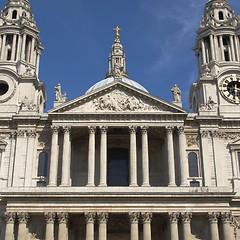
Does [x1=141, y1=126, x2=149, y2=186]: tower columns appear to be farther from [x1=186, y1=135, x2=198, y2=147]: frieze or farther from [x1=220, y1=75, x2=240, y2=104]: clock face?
[x1=220, y1=75, x2=240, y2=104]: clock face

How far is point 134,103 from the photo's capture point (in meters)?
41.1

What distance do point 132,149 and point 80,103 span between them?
5.88 m

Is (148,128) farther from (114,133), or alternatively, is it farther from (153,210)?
(153,210)

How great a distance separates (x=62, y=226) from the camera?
115 feet

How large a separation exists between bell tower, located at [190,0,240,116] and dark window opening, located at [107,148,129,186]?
24.7 ft

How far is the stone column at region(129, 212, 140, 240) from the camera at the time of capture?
35125 mm

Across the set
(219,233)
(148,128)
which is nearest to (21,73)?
(148,128)

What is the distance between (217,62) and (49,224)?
→ 22.0 m


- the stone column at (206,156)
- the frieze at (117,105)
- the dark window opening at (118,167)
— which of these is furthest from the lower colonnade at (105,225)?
the frieze at (117,105)

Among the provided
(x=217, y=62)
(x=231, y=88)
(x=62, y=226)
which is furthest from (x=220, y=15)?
(x=62, y=226)

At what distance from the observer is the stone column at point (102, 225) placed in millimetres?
34969

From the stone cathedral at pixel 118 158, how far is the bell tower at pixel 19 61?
0.34ft

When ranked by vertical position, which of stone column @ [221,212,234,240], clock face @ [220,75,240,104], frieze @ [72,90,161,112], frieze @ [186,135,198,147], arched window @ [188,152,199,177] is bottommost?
stone column @ [221,212,234,240]

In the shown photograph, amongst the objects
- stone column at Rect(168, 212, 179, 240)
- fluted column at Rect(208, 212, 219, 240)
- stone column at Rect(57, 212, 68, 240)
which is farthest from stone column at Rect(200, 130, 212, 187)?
stone column at Rect(57, 212, 68, 240)
